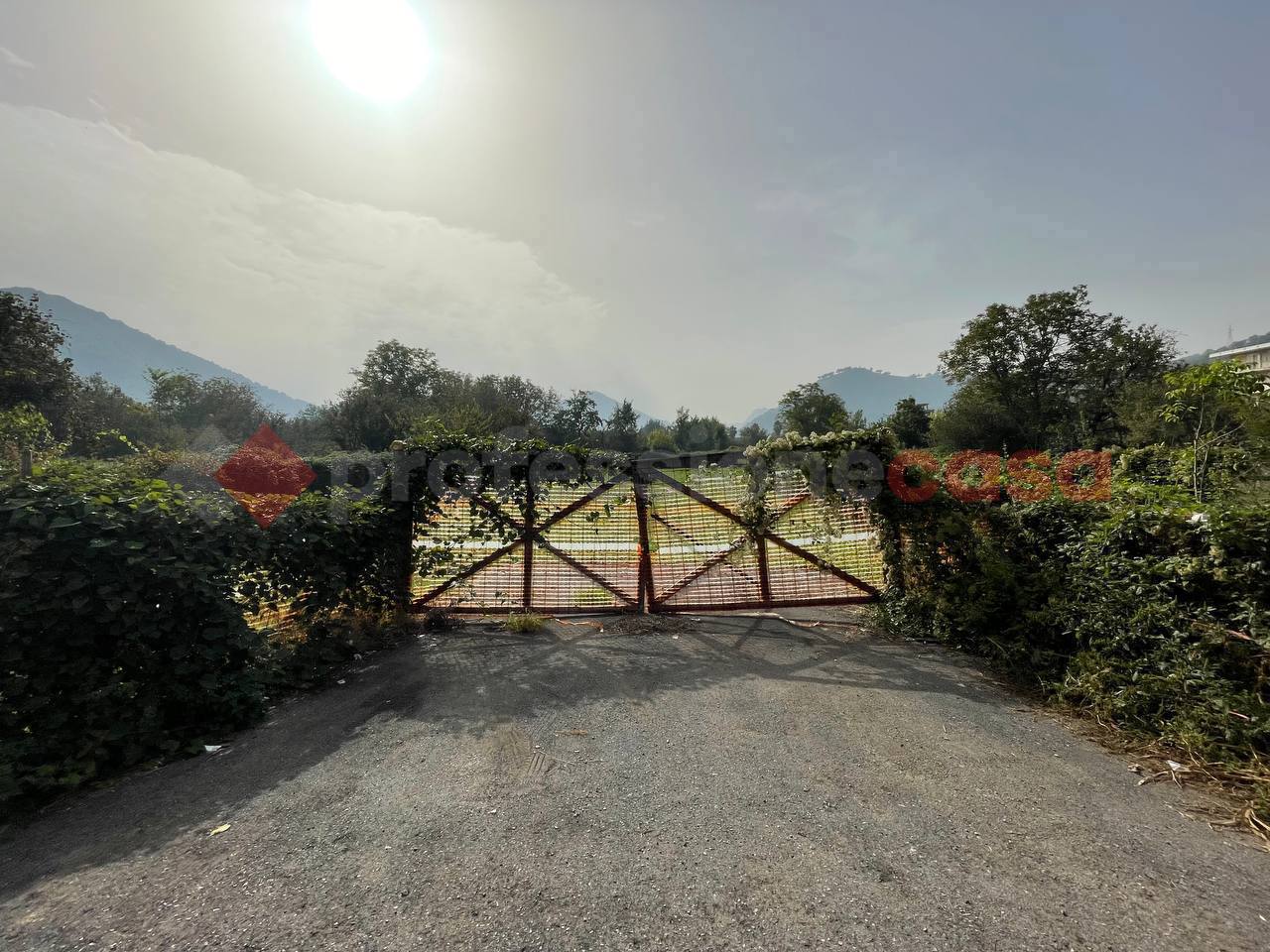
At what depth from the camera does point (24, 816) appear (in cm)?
255

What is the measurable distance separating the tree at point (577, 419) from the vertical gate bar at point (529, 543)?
46540 millimetres

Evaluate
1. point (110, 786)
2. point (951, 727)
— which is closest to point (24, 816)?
point (110, 786)

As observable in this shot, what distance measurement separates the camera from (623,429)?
62562 millimetres

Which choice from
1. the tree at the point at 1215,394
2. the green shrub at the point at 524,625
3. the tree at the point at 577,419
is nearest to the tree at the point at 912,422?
the tree at the point at 577,419

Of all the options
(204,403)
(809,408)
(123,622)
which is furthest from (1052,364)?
(204,403)

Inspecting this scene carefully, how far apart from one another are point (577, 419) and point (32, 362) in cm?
4196

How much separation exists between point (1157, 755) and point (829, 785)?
1.99m

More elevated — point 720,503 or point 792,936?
point 720,503

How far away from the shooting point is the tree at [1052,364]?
25125 mm

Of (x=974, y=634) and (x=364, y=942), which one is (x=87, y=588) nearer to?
(x=364, y=942)

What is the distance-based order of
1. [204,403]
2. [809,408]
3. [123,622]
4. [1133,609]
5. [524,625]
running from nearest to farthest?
[123,622]
[1133,609]
[524,625]
[204,403]
[809,408]

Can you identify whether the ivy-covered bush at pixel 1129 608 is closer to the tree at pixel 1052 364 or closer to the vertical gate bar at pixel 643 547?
the vertical gate bar at pixel 643 547

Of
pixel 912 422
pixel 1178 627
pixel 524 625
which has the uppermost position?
pixel 912 422

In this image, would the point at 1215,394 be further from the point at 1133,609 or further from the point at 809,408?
Result: the point at 809,408
